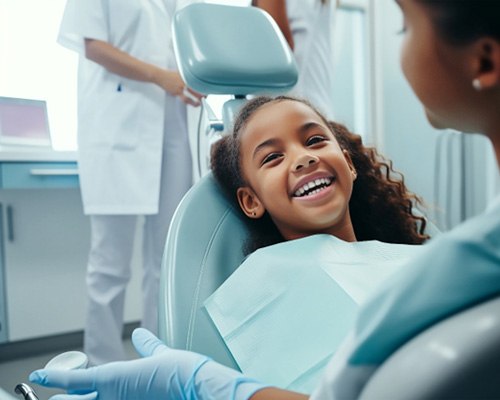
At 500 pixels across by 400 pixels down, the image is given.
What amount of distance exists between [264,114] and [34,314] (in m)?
1.67

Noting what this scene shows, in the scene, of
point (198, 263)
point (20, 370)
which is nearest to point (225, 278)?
point (198, 263)

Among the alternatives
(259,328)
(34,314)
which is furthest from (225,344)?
(34,314)

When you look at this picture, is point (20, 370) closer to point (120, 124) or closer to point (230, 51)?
point (120, 124)

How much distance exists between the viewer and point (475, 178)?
3.24m

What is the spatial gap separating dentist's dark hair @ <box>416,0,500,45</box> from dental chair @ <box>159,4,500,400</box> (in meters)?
0.17

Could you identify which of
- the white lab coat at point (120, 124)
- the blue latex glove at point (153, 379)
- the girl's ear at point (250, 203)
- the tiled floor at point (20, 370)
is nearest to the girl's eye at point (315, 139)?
the girl's ear at point (250, 203)

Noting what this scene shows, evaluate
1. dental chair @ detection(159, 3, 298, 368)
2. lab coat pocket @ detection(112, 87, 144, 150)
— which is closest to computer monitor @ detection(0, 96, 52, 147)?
lab coat pocket @ detection(112, 87, 144, 150)

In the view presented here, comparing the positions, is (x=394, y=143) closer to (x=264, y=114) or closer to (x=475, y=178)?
(x=475, y=178)

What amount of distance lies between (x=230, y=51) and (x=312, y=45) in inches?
25.6

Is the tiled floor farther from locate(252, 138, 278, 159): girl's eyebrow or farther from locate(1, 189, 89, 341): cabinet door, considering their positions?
locate(252, 138, 278, 159): girl's eyebrow

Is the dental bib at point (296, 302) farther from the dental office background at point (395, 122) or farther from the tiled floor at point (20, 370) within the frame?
the dental office background at point (395, 122)

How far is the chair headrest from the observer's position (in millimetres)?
1049

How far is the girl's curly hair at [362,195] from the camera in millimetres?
1046

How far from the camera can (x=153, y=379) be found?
2.16 feet
